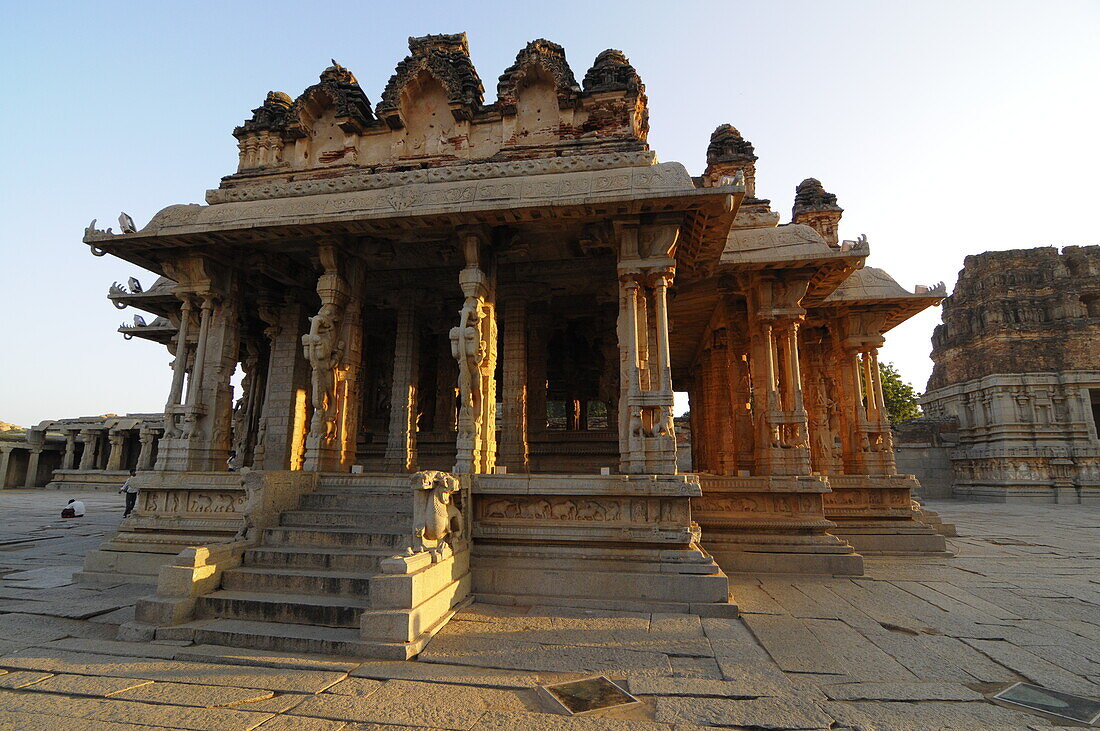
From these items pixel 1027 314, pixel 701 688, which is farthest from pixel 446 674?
pixel 1027 314

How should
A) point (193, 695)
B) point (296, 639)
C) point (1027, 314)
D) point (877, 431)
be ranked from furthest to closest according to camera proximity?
point (1027, 314) < point (877, 431) < point (296, 639) < point (193, 695)

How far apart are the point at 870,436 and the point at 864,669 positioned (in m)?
10.4

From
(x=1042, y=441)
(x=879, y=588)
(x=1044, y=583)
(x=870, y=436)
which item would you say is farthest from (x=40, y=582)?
(x=1042, y=441)

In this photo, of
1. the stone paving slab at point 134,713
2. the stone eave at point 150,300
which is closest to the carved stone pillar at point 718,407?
the stone paving slab at point 134,713

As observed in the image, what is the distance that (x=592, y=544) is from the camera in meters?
7.12

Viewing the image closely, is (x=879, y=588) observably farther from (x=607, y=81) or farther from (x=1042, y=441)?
(x=1042, y=441)

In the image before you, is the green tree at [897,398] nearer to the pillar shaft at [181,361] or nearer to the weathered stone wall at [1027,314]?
the weathered stone wall at [1027,314]

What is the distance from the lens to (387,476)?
8.22 m

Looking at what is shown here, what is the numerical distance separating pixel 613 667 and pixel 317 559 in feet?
12.7

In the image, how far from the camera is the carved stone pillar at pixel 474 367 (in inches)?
313

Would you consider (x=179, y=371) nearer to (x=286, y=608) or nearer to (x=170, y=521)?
(x=170, y=521)

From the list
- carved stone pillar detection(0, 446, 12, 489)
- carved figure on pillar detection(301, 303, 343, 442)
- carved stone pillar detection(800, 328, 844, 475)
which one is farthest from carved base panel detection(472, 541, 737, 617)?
carved stone pillar detection(0, 446, 12, 489)

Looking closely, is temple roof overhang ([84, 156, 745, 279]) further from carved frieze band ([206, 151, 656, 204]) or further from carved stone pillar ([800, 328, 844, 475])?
carved stone pillar ([800, 328, 844, 475])

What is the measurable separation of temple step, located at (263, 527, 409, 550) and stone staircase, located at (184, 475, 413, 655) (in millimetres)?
12
